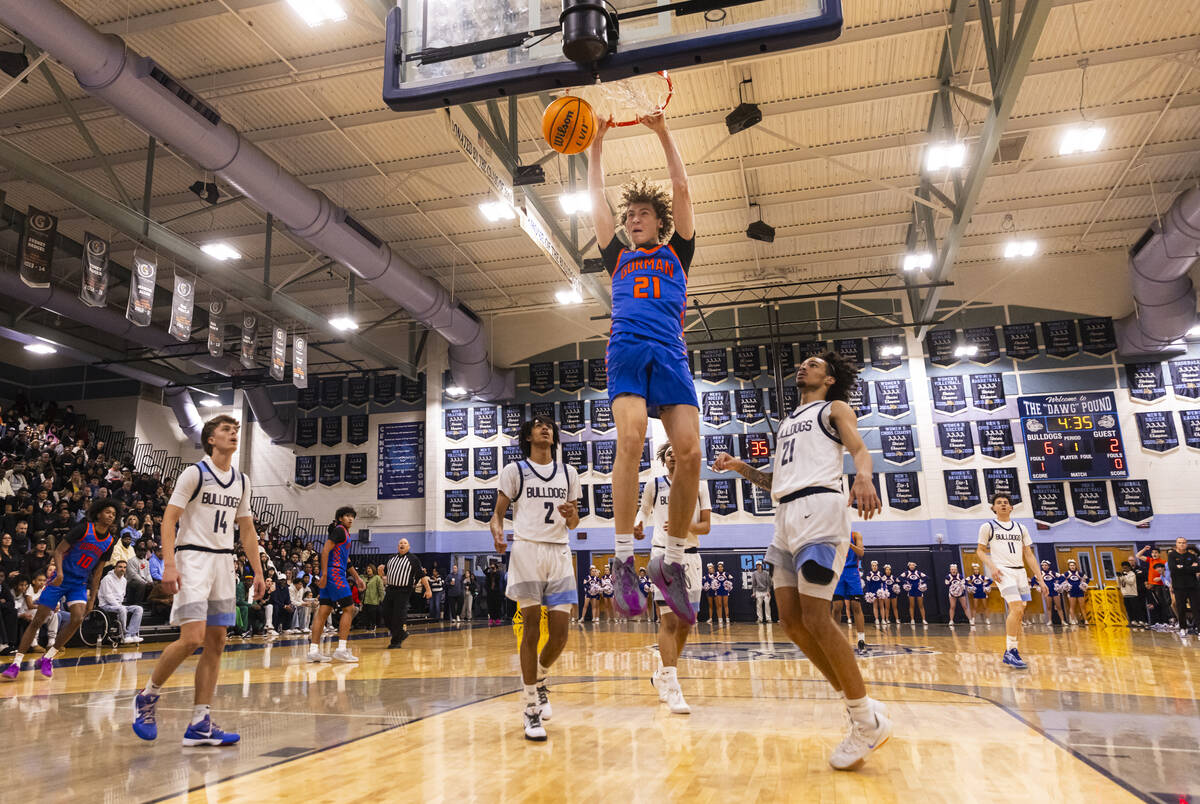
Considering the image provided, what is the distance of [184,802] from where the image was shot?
3.08 m

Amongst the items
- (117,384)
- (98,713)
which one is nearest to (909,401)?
(98,713)

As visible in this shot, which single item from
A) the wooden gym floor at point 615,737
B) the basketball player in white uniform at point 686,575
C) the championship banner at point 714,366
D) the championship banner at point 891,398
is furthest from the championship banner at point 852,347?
the basketball player in white uniform at point 686,575

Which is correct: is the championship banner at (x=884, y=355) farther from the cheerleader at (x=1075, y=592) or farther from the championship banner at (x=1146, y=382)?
the cheerleader at (x=1075, y=592)

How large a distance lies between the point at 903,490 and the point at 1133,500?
16.9 feet

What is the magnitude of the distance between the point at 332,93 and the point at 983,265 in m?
16.4

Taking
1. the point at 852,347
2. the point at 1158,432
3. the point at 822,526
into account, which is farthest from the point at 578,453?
the point at 822,526

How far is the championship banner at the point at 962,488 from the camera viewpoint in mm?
18906

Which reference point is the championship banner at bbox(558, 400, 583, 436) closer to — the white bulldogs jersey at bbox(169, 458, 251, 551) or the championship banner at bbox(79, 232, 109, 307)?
the championship banner at bbox(79, 232, 109, 307)

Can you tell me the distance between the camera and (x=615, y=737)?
436cm

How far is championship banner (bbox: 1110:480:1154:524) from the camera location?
1791 centimetres

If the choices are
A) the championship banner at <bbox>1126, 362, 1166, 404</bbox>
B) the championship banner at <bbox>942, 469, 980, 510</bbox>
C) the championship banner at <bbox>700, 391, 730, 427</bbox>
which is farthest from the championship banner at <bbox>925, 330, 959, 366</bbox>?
the championship banner at <bbox>700, 391, 730, 427</bbox>

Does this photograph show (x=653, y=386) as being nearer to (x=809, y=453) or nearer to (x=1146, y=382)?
(x=809, y=453)

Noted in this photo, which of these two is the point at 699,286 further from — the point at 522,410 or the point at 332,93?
the point at 332,93

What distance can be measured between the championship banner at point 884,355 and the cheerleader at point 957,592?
5366 mm
